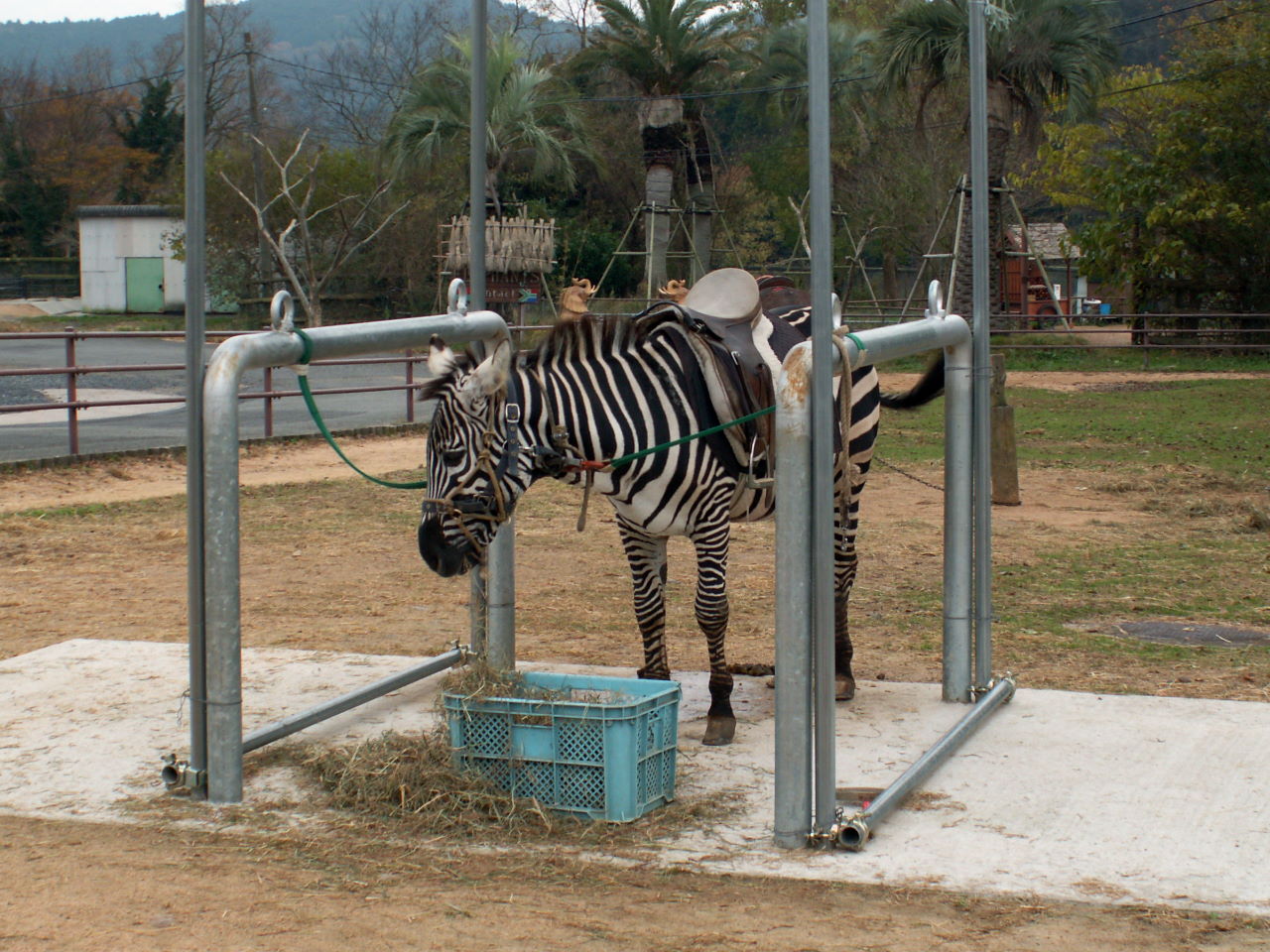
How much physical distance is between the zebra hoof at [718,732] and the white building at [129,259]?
38.3 meters

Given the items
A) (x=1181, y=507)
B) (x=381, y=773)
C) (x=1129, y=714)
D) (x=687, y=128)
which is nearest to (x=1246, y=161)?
(x=687, y=128)

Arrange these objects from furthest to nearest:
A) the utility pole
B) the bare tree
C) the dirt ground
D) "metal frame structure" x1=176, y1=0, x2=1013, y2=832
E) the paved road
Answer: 1. the bare tree
2. the utility pole
3. the paved road
4. "metal frame structure" x1=176, y1=0, x2=1013, y2=832
5. the dirt ground

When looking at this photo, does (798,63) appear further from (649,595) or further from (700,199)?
(649,595)

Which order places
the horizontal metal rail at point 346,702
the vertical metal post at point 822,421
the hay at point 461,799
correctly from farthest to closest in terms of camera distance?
the horizontal metal rail at point 346,702 < the hay at point 461,799 < the vertical metal post at point 822,421

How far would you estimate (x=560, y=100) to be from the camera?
110ft

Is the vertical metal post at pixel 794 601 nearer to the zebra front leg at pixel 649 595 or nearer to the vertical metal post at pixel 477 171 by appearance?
the zebra front leg at pixel 649 595

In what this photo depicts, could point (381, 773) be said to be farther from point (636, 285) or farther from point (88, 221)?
A: point (88, 221)

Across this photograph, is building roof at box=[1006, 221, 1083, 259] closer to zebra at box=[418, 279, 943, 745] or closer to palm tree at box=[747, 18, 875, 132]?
palm tree at box=[747, 18, 875, 132]

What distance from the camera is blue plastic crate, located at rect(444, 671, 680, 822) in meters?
4.01

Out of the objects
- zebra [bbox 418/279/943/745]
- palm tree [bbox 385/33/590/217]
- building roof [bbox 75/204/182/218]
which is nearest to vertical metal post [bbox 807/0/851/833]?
zebra [bbox 418/279/943/745]

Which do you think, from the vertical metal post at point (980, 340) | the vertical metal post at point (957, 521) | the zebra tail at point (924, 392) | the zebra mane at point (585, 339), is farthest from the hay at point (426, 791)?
the zebra tail at point (924, 392)

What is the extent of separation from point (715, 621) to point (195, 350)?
1.99 metres

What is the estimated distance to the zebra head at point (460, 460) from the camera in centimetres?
448

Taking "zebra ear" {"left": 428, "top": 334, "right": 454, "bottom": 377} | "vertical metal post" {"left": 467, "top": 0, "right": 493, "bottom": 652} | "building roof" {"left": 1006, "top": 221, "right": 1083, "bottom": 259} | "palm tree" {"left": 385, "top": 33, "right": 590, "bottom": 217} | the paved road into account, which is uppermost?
"palm tree" {"left": 385, "top": 33, "right": 590, "bottom": 217}
